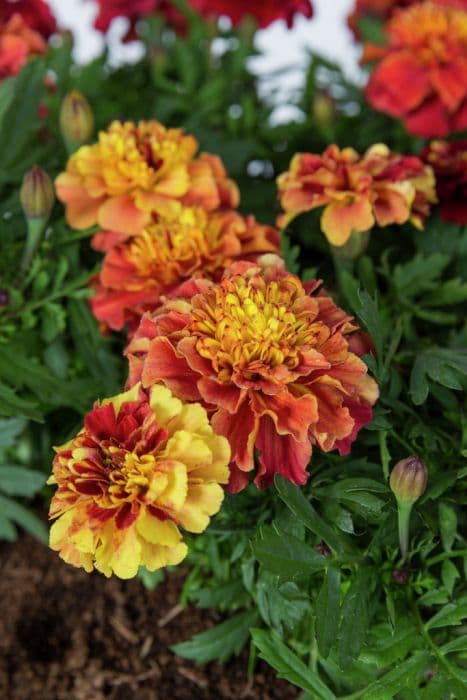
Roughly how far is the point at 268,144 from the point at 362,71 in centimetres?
23

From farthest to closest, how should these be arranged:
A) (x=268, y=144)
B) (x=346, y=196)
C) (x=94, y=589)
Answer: (x=268, y=144) → (x=94, y=589) → (x=346, y=196)

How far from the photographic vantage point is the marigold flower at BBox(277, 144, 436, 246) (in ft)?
2.47

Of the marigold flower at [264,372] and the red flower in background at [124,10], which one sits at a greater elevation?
the marigold flower at [264,372]

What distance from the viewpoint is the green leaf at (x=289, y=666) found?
0.65 m

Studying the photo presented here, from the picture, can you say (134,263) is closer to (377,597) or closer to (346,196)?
(346,196)

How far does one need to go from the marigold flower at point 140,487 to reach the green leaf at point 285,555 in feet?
0.19

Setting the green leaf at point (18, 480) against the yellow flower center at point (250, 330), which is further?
the green leaf at point (18, 480)

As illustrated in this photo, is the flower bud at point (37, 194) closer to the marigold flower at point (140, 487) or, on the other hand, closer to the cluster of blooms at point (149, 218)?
the cluster of blooms at point (149, 218)

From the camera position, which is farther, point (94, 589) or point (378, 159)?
point (94, 589)

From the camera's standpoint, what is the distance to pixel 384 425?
2.04 ft

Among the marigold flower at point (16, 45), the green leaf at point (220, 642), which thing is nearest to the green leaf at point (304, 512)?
the green leaf at point (220, 642)

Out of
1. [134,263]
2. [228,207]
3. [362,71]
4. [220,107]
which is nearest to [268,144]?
[220,107]

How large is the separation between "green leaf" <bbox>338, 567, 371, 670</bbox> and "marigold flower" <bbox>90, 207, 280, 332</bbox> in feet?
0.90

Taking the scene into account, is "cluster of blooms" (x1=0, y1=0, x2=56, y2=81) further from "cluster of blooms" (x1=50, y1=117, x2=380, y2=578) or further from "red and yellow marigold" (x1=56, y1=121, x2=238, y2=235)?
"cluster of blooms" (x1=50, y1=117, x2=380, y2=578)
